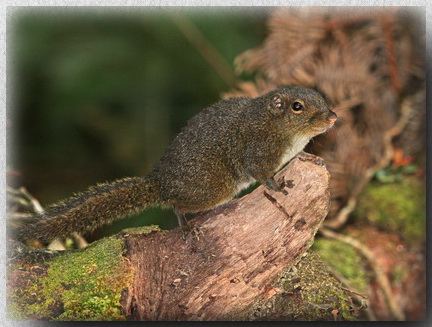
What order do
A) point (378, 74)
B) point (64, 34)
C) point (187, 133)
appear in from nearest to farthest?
1. point (187, 133)
2. point (64, 34)
3. point (378, 74)

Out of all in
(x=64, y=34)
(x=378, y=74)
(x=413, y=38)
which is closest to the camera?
(x=64, y=34)

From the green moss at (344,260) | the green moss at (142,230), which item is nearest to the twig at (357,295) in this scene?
the green moss at (344,260)

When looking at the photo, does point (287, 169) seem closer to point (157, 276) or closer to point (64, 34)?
point (157, 276)

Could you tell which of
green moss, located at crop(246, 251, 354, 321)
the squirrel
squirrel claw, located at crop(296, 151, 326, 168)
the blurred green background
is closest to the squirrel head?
the squirrel

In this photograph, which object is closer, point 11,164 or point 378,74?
point 11,164

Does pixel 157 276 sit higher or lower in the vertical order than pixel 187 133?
lower

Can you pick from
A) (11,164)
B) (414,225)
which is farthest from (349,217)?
(11,164)

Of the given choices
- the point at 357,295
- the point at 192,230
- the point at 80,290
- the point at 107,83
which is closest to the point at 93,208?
the point at 80,290
